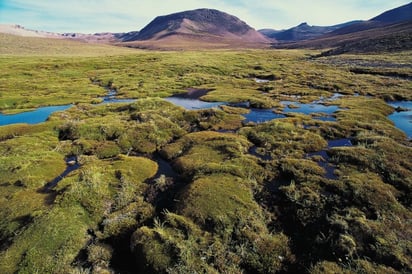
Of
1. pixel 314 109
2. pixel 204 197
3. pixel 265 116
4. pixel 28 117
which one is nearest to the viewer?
pixel 204 197

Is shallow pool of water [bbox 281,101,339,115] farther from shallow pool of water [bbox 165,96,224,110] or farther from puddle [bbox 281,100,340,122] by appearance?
shallow pool of water [bbox 165,96,224,110]

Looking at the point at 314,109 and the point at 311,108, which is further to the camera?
the point at 311,108

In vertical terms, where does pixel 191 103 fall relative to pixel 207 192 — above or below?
below

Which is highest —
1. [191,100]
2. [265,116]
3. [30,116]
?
[265,116]

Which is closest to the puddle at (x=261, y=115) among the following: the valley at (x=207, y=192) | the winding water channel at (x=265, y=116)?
the winding water channel at (x=265, y=116)

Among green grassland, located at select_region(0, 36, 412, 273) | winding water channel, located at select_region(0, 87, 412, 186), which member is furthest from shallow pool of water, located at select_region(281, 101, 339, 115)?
green grassland, located at select_region(0, 36, 412, 273)

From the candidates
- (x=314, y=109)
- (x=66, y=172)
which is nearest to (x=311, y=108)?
(x=314, y=109)

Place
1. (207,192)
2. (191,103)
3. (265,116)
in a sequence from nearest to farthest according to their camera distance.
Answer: (207,192) < (265,116) < (191,103)

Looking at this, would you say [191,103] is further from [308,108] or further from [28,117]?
[28,117]

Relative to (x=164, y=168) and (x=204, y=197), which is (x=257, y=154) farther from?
(x=204, y=197)
